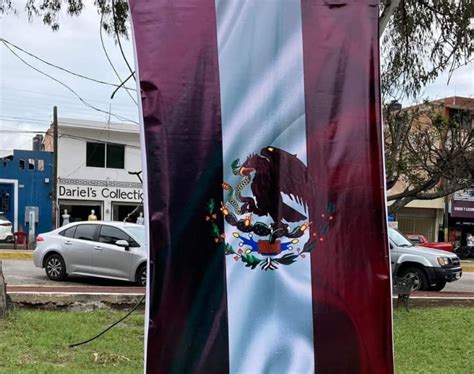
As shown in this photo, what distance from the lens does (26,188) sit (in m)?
33.0

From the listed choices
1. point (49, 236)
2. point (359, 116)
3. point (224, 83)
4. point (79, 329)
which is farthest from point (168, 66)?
point (49, 236)

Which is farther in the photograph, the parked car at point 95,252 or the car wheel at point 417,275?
the car wheel at point 417,275

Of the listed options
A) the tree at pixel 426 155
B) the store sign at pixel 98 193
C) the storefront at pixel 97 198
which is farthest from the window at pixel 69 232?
the store sign at pixel 98 193

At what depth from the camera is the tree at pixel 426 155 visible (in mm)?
12617

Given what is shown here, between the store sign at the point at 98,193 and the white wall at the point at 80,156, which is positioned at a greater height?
the white wall at the point at 80,156

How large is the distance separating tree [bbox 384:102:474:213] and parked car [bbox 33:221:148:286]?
18.4 ft

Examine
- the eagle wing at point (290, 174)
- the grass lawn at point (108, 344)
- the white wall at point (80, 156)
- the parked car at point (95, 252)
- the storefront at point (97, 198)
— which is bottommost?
the grass lawn at point (108, 344)

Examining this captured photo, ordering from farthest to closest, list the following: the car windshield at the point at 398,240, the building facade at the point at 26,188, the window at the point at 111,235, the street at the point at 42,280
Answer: the building facade at the point at 26,188
the car windshield at the point at 398,240
the window at the point at 111,235
the street at the point at 42,280

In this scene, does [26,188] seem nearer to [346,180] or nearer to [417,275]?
[417,275]

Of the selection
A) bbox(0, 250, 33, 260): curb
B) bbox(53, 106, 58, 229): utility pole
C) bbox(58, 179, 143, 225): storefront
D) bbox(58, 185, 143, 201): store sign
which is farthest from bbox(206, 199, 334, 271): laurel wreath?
bbox(58, 185, 143, 201): store sign

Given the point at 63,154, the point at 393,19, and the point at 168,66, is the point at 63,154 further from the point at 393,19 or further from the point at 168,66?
the point at 168,66

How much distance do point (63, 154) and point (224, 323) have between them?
1228 inches

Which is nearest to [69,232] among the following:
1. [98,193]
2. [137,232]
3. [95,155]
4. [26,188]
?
[137,232]

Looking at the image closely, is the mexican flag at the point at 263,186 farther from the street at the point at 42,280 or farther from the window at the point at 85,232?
the window at the point at 85,232
